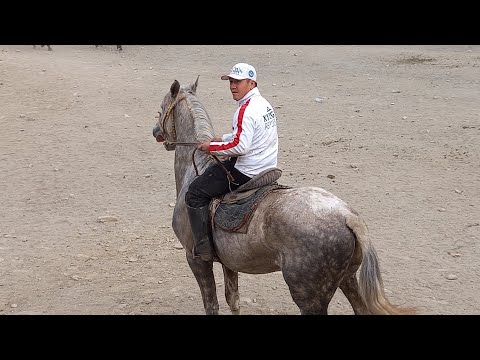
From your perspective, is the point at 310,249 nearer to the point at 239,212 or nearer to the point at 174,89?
the point at 239,212

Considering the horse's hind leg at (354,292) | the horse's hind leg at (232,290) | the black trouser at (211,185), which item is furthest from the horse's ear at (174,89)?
the horse's hind leg at (354,292)

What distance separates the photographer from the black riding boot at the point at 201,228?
520cm

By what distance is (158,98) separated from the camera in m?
14.4

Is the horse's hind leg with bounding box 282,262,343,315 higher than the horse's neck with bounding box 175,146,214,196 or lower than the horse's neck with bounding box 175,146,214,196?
lower

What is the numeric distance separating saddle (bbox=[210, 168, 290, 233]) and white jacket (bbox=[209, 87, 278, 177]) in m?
0.10

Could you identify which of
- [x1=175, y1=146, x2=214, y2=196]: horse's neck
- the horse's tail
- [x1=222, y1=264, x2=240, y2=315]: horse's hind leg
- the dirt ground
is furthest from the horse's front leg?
the horse's tail

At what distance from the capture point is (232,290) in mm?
5867

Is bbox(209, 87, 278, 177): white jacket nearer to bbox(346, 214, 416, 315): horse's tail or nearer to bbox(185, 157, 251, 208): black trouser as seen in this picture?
bbox(185, 157, 251, 208): black trouser

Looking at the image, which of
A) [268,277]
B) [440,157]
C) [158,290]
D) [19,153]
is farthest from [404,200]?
[19,153]

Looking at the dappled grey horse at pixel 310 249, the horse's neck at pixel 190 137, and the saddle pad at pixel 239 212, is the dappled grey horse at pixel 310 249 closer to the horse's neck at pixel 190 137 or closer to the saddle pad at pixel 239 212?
the saddle pad at pixel 239 212

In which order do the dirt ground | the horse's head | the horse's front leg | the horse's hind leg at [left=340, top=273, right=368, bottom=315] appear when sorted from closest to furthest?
the horse's hind leg at [left=340, top=273, right=368, bottom=315] → the horse's front leg → the horse's head → the dirt ground

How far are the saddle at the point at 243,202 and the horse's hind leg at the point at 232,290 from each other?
0.90 meters

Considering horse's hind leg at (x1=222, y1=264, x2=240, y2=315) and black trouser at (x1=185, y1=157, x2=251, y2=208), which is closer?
black trouser at (x1=185, y1=157, x2=251, y2=208)

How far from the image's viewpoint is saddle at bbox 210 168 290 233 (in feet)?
16.0
